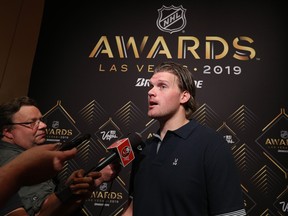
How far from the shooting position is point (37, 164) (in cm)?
58

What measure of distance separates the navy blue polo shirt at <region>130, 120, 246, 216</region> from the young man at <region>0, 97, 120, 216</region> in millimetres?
236

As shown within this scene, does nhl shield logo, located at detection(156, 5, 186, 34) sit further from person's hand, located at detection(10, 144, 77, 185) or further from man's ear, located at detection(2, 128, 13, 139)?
person's hand, located at detection(10, 144, 77, 185)

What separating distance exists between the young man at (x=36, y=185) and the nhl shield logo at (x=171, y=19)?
3.98 ft

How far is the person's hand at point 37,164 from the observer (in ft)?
1.89

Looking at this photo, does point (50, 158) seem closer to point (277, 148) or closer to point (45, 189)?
point (45, 189)

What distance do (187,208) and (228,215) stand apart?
17 centimetres

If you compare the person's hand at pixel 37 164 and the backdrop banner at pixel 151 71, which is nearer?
the person's hand at pixel 37 164

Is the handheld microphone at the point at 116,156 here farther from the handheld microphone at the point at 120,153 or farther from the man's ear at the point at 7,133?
the man's ear at the point at 7,133

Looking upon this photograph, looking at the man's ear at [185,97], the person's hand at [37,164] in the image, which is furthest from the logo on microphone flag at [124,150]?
the person's hand at [37,164]

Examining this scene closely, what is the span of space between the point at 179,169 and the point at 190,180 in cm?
7

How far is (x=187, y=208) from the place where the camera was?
110 centimetres

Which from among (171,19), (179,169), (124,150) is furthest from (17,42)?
(179,169)

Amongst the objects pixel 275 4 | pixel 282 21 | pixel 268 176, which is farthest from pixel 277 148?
pixel 275 4

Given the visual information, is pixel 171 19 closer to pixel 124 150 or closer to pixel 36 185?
pixel 124 150
